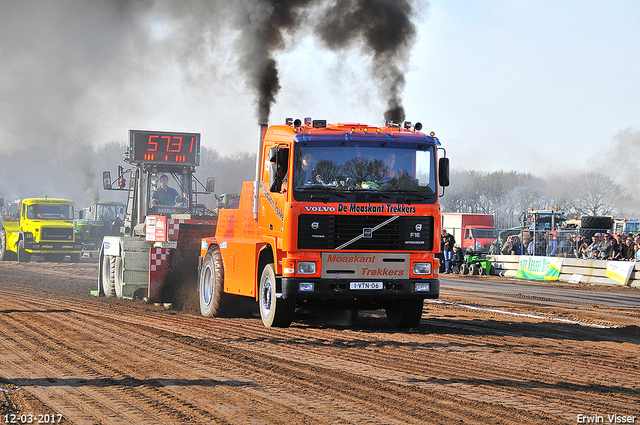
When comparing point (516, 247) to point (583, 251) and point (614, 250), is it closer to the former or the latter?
point (583, 251)

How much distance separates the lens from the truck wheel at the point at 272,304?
10.7 meters

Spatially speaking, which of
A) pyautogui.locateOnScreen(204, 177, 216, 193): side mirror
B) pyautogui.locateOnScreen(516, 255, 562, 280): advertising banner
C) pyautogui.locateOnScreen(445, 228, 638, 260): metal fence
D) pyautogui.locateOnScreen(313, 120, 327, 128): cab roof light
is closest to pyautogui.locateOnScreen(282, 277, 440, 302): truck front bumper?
pyautogui.locateOnScreen(313, 120, 327, 128): cab roof light

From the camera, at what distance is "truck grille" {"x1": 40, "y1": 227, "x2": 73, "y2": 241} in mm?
31516

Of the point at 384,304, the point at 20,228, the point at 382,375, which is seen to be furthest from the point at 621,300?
the point at 20,228

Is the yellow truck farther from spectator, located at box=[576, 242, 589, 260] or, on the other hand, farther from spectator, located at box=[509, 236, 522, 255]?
spectator, located at box=[576, 242, 589, 260]

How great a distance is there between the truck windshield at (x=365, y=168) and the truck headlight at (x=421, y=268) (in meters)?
1.02

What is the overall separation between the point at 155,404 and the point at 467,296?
14.1 meters

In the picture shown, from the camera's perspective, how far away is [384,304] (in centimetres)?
1135

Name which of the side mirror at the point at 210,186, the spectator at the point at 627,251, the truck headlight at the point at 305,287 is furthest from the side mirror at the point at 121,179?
the spectator at the point at 627,251

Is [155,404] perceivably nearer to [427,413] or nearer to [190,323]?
[427,413]

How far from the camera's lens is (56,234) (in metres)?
31.9

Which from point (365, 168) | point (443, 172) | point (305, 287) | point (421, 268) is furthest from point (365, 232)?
point (443, 172)

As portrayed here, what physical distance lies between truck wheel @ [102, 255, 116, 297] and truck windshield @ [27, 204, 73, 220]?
15436 mm

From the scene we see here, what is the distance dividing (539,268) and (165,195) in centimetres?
1448
